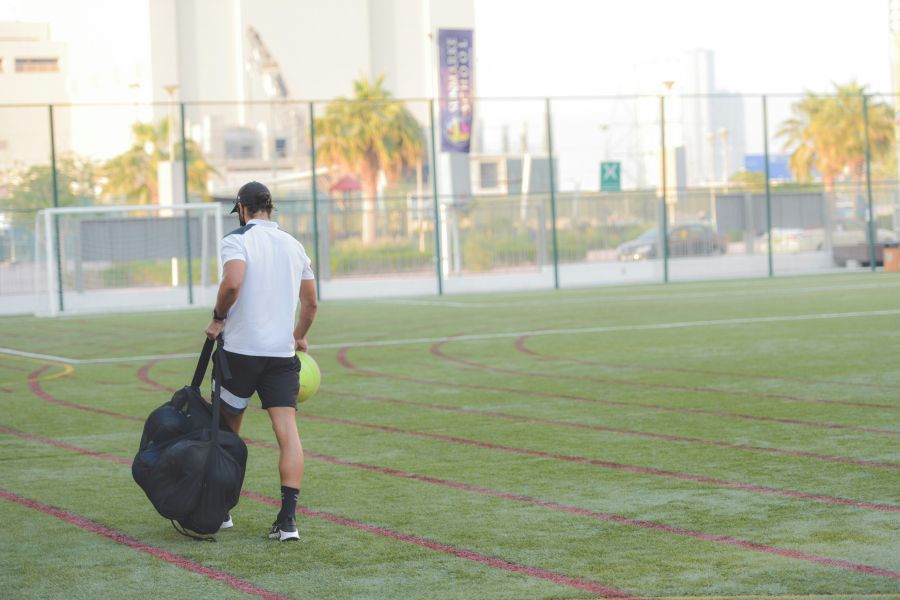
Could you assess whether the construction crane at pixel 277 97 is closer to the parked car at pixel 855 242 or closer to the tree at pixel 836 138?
the tree at pixel 836 138

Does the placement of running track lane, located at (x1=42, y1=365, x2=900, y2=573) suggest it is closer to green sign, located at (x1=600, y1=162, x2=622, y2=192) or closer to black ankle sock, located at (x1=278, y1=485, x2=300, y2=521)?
black ankle sock, located at (x1=278, y1=485, x2=300, y2=521)

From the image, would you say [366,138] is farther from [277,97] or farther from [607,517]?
[607,517]

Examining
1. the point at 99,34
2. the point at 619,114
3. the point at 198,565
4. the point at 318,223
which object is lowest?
the point at 198,565

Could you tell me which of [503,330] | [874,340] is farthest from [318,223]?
[874,340]

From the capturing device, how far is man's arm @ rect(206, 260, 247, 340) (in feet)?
22.9

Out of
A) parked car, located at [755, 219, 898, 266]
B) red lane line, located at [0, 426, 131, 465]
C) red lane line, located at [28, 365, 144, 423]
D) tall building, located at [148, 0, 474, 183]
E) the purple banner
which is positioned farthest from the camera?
tall building, located at [148, 0, 474, 183]

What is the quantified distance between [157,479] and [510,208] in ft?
115

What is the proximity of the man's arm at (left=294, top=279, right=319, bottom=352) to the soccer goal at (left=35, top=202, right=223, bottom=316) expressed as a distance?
25.2m

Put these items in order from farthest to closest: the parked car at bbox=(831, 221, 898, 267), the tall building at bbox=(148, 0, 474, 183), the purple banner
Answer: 1. the tall building at bbox=(148, 0, 474, 183)
2. the purple banner
3. the parked car at bbox=(831, 221, 898, 267)

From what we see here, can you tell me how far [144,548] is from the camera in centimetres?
691

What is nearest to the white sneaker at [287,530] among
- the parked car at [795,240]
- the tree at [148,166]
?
the parked car at [795,240]

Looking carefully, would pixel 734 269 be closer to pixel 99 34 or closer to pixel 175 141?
pixel 175 141

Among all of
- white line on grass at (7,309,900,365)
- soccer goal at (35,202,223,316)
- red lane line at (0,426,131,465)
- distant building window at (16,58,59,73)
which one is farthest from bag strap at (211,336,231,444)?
distant building window at (16,58,59,73)

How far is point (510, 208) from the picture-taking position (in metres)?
41.5
